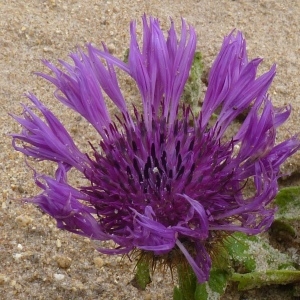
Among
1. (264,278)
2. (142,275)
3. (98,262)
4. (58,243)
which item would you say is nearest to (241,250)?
(264,278)

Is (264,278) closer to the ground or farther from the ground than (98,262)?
farther from the ground

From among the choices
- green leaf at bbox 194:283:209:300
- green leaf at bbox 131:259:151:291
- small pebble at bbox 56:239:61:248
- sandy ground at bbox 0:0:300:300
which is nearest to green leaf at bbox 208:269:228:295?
green leaf at bbox 194:283:209:300

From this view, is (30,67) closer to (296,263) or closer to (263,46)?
(263,46)

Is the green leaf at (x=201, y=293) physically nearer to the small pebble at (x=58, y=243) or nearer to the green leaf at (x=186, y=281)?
the green leaf at (x=186, y=281)

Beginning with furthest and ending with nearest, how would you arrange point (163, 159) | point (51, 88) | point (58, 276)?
point (51, 88)
point (58, 276)
point (163, 159)

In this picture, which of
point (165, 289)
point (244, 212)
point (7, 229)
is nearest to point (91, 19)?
point (7, 229)

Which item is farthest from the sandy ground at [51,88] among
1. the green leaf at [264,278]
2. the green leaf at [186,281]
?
the green leaf at [186,281]

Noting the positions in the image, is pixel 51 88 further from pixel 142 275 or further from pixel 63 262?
pixel 142 275
